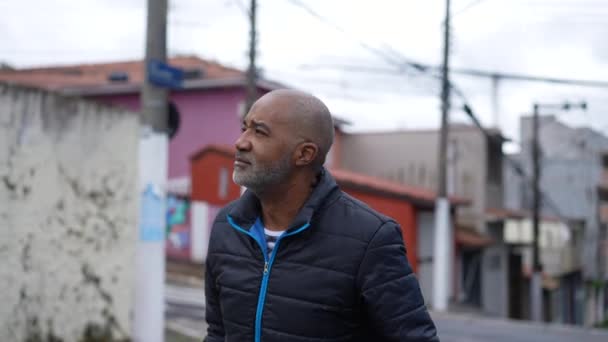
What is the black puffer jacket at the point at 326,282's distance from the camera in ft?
6.82

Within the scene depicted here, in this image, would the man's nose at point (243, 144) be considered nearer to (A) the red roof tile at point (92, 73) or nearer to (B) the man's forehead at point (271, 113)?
(B) the man's forehead at point (271, 113)

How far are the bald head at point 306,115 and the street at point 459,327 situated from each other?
7922 mm

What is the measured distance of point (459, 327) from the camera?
15.5 metres

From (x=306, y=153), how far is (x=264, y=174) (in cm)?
13

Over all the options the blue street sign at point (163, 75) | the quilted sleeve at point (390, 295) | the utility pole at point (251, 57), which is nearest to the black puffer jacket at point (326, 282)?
the quilted sleeve at point (390, 295)

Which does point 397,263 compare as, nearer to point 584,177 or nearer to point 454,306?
point 454,306

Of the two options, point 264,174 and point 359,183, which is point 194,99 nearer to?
point 359,183

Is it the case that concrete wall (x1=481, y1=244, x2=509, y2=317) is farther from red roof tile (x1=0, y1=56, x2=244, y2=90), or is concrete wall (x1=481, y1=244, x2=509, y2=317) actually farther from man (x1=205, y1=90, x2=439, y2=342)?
man (x1=205, y1=90, x2=439, y2=342)

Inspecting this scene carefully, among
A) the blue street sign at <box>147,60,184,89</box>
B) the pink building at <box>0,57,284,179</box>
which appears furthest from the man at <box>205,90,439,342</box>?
the pink building at <box>0,57,284,179</box>

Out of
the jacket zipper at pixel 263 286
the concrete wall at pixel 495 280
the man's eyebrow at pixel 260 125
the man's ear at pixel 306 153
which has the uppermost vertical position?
the man's eyebrow at pixel 260 125

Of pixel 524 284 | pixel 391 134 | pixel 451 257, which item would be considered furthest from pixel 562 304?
pixel 451 257

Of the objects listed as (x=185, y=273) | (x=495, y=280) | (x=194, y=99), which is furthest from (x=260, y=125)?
(x=495, y=280)

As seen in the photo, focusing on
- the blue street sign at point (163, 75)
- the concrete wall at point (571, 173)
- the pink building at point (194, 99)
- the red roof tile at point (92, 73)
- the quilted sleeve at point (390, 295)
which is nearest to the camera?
the quilted sleeve at point (390, 295)

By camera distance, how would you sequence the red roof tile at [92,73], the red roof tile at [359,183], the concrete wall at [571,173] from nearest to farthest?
the red roof tile at [359,183]
the red roof tile at [92,73]
the concrete wall at [571,173]
